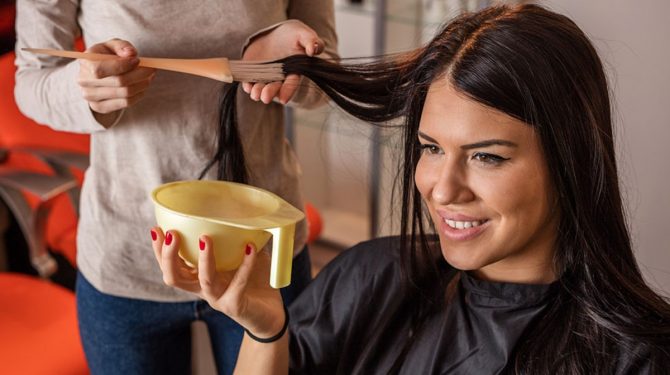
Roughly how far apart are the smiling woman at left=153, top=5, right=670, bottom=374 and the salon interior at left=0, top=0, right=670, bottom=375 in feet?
0.68

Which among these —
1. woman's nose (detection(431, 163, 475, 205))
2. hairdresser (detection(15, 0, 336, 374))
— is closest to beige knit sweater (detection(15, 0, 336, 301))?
hairdresser (detection(15, 0, 336, 374))

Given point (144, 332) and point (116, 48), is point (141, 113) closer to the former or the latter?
point (116, 48)

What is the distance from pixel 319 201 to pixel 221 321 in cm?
219

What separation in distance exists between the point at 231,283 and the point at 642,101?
189cm

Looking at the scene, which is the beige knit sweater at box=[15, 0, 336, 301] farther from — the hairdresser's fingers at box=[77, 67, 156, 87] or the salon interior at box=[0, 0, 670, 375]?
the salon interior at box=[0, 0, 670, 375]

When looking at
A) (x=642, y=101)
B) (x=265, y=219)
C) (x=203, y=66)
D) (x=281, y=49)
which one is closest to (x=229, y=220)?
(x=265, y=219)

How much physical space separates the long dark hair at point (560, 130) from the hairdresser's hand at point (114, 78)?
0.22 m

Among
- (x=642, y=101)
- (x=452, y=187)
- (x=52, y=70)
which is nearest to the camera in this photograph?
(x=452, y=187)

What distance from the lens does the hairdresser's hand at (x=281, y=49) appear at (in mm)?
1315

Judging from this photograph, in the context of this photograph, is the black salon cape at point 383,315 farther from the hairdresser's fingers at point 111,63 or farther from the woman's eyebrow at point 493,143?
the hairdresser's fingers at point 111,63

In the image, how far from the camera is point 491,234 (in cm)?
128

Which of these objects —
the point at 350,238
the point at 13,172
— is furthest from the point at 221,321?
the point at 350,238

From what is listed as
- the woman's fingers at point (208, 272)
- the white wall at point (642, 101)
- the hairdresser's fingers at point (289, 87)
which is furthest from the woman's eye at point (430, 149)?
the white wall at point (642, 101)

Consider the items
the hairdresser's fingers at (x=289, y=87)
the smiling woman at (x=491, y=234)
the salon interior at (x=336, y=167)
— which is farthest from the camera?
the salon interior at (x=336, y=167)
